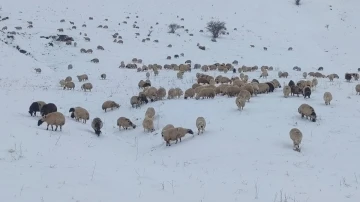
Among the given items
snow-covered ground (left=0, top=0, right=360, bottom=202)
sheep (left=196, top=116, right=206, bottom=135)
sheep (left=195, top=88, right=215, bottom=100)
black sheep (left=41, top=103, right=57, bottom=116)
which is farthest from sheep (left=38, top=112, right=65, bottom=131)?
sheep (left=195, top=88, right=215, bottom=100)

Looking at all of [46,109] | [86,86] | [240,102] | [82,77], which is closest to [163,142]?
[240,102]

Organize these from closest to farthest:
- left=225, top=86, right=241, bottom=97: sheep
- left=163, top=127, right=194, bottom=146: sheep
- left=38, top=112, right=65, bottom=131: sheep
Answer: left=38, top=112, right=65, bottom=131: sheep, left=163, top=127, right=194, bottom=146: sheep, left=225, top=86, right=241, bottom=97: sheep

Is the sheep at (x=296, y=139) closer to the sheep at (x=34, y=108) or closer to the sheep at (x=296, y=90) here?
the sheep at (x=296, y=90)

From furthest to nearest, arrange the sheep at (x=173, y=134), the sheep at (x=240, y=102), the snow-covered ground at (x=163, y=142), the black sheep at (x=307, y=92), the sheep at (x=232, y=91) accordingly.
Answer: the sheep at (x=232, y=91) → the black sheep at (x=307, y=92) → the sheep at (x=240, y=102) → the sheep at (x=173, y=134) → the snow-covered ground at (x=163, y=142)

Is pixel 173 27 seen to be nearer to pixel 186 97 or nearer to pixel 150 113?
pixel 186 97

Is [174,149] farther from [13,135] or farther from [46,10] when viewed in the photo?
[46,10]

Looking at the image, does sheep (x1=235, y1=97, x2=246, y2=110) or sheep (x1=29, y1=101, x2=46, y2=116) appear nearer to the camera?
sheep (x1=29, y1=101, x2=46, y2=116)

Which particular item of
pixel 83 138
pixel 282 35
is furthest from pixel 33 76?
pixel 282 35

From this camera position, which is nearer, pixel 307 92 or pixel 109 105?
pixel 307 92

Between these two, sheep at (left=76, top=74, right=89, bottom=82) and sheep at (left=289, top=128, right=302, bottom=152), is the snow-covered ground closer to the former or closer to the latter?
sheep at (left=289, top=128, right=302, bottom=152)

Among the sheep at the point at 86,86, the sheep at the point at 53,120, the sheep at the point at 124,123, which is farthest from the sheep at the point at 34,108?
the sheep at the point at 86,86

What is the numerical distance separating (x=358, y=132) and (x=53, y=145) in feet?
38.1

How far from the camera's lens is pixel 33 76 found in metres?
33.2

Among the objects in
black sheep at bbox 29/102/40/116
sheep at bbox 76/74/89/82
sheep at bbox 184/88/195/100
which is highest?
sheep at bbox 76/74/89/82
